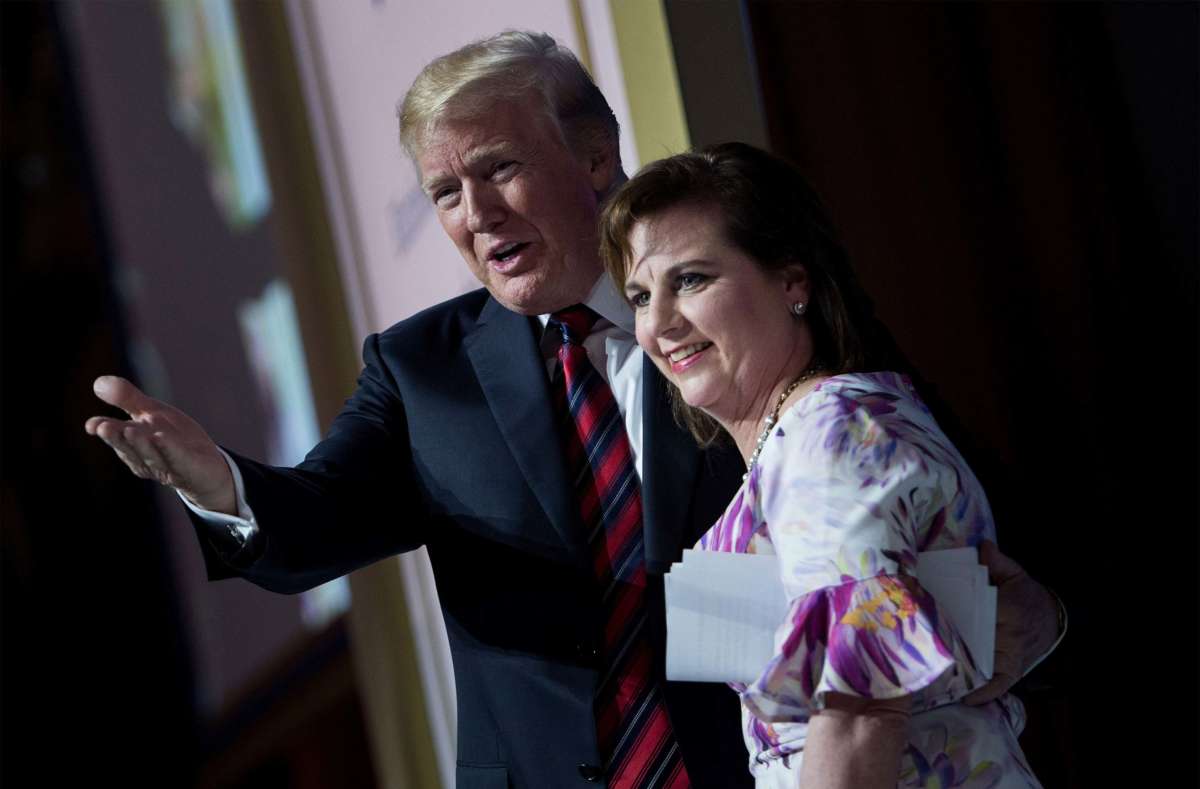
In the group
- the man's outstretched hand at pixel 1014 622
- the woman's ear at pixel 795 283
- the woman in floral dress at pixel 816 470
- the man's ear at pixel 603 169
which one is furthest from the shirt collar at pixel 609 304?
the man's outstretched hand at pixel 1014 622

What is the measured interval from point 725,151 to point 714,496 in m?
0.43

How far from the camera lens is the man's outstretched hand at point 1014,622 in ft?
4.66

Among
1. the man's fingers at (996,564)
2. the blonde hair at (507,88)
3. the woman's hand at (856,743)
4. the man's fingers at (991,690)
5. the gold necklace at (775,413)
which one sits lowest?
the man's fingers at (991,690)

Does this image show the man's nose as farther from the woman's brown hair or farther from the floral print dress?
the floral print dress

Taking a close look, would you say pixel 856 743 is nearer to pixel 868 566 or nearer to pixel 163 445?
pixel 868 566

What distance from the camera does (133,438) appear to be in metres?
1.57

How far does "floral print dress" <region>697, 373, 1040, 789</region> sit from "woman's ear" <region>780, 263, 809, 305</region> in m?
0.13

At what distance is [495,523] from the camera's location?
185 centimetres

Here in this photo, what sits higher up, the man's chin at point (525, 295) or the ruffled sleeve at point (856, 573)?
the man's chin at point (525, 295)

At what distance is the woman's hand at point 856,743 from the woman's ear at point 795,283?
45cm

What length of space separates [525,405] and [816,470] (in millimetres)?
623

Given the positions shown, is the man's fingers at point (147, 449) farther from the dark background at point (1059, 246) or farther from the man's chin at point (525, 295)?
the dark background at point (1059, 246)

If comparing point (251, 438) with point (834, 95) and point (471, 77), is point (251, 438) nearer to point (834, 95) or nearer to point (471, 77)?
point (834, 95)

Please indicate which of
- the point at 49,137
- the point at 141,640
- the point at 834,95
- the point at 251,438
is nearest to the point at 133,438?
the point at 834,95
